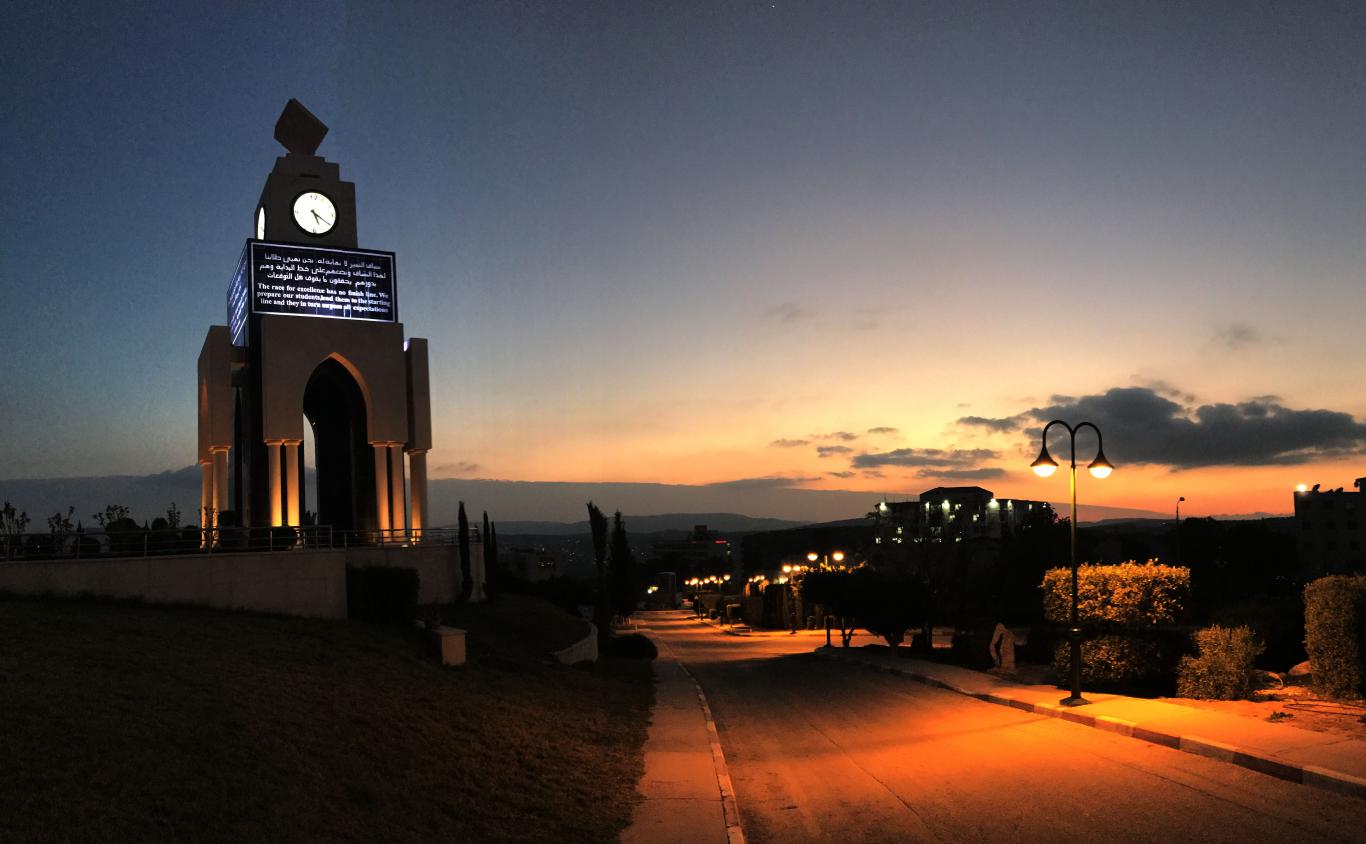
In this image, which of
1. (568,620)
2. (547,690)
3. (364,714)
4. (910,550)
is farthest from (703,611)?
(364,714)

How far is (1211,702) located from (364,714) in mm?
14241

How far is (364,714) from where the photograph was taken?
1302 cm

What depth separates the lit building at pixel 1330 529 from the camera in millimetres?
98700

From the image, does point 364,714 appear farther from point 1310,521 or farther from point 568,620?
point 1310,521

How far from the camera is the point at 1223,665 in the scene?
17672mm

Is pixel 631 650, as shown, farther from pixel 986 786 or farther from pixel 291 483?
pixel 986 786

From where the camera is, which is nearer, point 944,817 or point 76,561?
point 944,817

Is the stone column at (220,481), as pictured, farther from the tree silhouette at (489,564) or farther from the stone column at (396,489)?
the tree silhouette at (489,564)

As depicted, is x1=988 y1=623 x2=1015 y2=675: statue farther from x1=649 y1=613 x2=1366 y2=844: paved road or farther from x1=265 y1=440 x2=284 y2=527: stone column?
x1=265 y1=440 x2=284 y2=527: stone column

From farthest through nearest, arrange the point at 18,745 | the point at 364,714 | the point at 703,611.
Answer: the point at 703,611 → the point at 364,714 → the point at 18,745

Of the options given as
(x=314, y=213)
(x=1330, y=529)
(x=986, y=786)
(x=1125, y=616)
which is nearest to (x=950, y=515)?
(x=1330, y=529)

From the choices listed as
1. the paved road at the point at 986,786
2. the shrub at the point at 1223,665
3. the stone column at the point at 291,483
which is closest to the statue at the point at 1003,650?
the paved road at the point at 986,786

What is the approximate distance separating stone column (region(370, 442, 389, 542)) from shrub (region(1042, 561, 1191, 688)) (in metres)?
31.1

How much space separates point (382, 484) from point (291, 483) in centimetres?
418
